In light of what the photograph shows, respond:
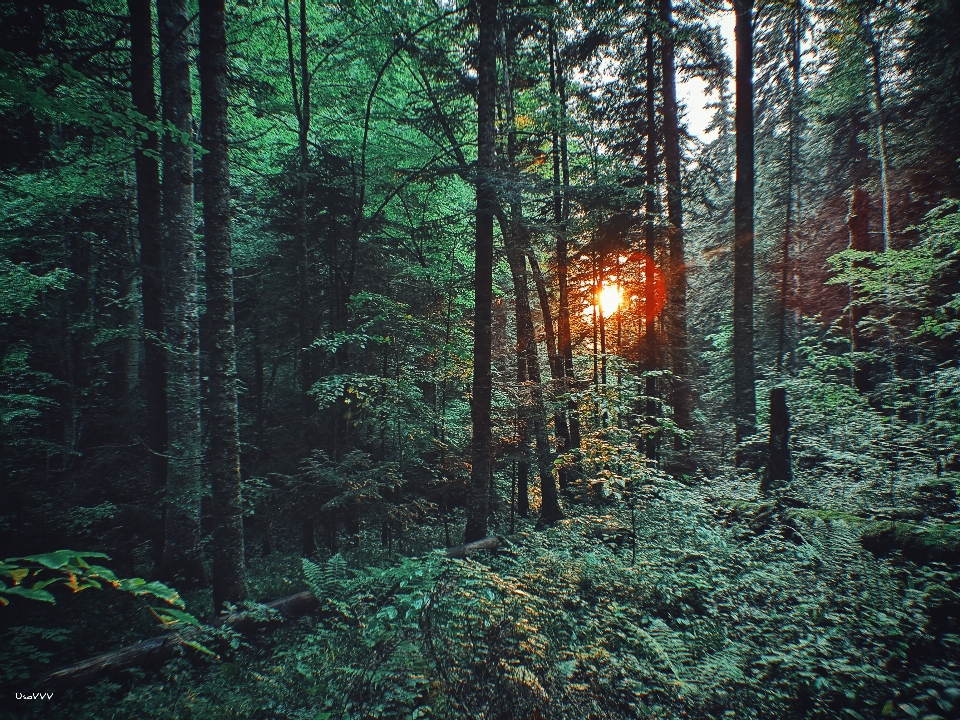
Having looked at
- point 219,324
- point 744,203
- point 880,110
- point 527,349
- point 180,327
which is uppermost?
point 880,110

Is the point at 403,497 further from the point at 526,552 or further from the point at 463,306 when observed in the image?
the point at 463,306

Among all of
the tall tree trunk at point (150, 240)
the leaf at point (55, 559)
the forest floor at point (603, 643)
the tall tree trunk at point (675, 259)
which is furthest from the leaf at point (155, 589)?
the tall tree trunk at point (675, 259)

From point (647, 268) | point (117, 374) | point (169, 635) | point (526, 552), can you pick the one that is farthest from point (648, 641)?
point (117, 374)

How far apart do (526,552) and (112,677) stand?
619cm

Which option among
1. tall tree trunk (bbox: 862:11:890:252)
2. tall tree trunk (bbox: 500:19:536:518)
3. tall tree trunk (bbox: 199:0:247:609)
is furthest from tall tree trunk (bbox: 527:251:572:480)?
tall tree trunk (bbox: 862:11:890:252)

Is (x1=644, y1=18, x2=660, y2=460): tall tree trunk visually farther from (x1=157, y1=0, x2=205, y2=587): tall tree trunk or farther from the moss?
(x1=157, y1=0, x2=205, y2=587): tall tree trunk

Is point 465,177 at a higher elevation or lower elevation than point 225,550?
higher

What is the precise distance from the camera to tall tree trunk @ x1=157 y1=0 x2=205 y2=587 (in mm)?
7914

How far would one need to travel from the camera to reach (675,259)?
13.2m

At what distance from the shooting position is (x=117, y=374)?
15.5 m

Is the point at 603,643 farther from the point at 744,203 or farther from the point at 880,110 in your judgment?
the point at 880,110

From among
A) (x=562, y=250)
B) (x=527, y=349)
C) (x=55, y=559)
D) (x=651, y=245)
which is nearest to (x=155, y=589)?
(x=55, y=559)

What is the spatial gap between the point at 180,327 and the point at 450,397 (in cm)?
742

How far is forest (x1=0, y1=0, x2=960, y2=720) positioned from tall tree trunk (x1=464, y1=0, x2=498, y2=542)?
0.07 m
